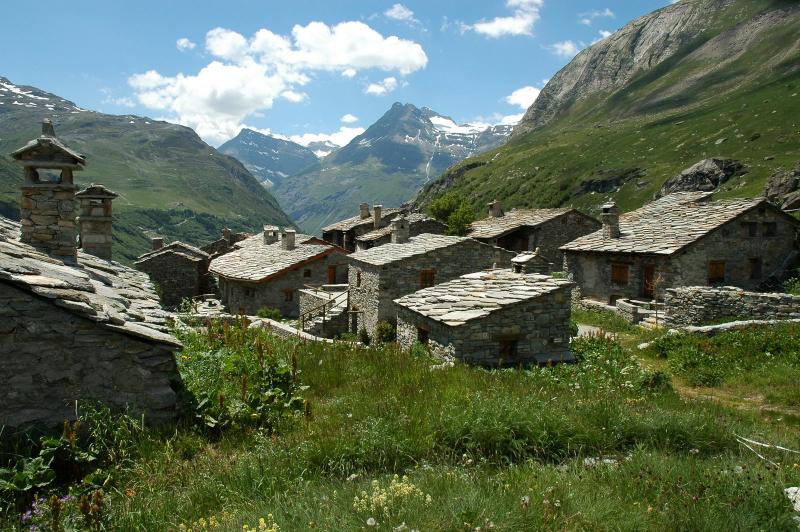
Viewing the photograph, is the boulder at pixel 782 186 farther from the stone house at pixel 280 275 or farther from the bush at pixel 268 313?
the bush at pixel 268 313

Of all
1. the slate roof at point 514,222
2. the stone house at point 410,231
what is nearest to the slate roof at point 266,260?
the stone house at point 410,231

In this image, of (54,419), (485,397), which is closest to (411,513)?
(485,397)

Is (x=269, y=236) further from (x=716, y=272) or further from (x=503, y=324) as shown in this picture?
(x=503, y=324)

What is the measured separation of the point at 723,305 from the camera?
792 inches

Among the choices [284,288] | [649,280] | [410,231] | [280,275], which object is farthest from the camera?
[410,231]

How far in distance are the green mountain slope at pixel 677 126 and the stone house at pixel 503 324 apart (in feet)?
172

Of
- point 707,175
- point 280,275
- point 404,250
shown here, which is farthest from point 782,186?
point 280,275

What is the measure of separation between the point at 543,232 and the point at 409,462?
1486 inches

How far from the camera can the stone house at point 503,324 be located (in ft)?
44.0

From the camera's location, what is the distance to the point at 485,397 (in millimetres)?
7254

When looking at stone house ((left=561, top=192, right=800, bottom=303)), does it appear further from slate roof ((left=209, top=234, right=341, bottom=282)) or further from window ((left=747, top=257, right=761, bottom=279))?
slate roof ((left=209, top=234, right=341, bottom=282))

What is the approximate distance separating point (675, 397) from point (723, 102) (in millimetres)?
125792

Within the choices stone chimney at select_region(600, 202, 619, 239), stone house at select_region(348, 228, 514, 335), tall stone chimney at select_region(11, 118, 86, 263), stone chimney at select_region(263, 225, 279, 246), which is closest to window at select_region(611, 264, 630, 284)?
stone chimney at select_region(600, 202, 619, 239)

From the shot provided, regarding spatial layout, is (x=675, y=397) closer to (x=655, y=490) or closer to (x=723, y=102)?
(x=655, y=490)
